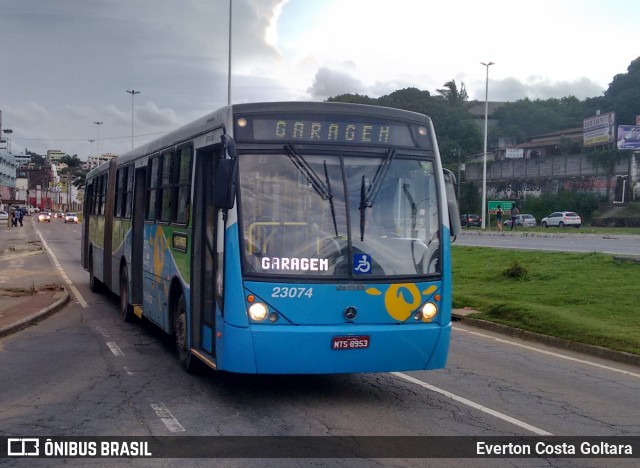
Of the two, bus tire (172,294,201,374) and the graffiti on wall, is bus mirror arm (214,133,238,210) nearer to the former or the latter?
bus tire (172,294,201,374)

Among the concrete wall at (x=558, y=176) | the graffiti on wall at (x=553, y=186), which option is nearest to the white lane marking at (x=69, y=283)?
the concrete wall at (x=558, y=176)

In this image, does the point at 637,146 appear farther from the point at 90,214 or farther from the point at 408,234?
the point at 408,234

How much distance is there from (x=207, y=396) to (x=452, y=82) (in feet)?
423

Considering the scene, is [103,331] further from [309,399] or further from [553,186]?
[553,186]

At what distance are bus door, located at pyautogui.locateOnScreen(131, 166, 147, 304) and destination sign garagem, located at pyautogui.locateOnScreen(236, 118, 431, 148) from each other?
5.32m

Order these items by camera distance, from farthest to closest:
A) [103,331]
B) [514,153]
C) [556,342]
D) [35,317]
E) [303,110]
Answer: [514,153], [35,317], [103,331], [556,342], [303,110]

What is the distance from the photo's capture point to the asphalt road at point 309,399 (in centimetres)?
723

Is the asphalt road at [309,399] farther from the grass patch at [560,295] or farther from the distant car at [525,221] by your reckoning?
the distant car at [525,221]

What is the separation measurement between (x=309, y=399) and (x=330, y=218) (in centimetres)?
209

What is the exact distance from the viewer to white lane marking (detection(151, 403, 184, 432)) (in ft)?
23.7

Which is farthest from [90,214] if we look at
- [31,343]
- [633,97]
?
[633,97]

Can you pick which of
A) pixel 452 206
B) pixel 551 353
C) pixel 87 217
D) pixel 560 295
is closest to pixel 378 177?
pixel 452 206

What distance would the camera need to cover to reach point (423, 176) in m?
8.50

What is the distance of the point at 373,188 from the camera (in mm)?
8188
